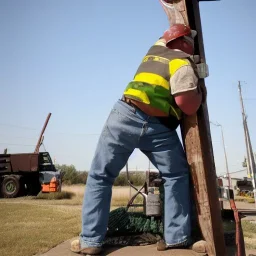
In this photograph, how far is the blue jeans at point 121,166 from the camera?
7.54 ft

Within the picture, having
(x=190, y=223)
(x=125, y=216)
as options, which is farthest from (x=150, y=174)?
(x=190, y=223)

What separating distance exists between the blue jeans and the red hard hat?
59 centimetres

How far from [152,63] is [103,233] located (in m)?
1.24

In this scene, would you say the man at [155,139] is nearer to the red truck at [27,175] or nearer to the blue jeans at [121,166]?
the blue jeans at [121,166]

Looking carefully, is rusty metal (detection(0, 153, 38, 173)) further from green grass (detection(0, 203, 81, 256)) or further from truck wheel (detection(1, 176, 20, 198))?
green grass (detection(0, 203, 81, 256))

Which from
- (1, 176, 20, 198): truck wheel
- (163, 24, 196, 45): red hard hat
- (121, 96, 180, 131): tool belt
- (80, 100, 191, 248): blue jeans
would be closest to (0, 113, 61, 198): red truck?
(1, 176, 20, 198): truck wheel

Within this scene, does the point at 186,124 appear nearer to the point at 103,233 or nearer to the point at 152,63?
the point at 152,63

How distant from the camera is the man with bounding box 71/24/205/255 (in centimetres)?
227

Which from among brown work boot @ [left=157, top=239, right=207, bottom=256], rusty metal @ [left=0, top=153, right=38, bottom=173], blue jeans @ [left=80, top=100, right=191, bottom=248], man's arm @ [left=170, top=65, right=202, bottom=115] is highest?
rusty metal @ [left=0, top=153, right=38, bottom=173]

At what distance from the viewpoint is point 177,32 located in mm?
2434

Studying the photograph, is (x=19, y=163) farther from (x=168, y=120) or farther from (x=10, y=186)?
(x=168, y=120)

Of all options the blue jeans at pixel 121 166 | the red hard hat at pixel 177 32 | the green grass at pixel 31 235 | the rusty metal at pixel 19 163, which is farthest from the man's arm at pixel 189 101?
the rusty metal at pixel 19 163

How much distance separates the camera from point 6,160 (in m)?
14.3

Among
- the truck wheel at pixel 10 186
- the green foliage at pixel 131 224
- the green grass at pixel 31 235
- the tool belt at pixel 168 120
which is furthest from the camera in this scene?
the truck wheel at pixel 10 186
